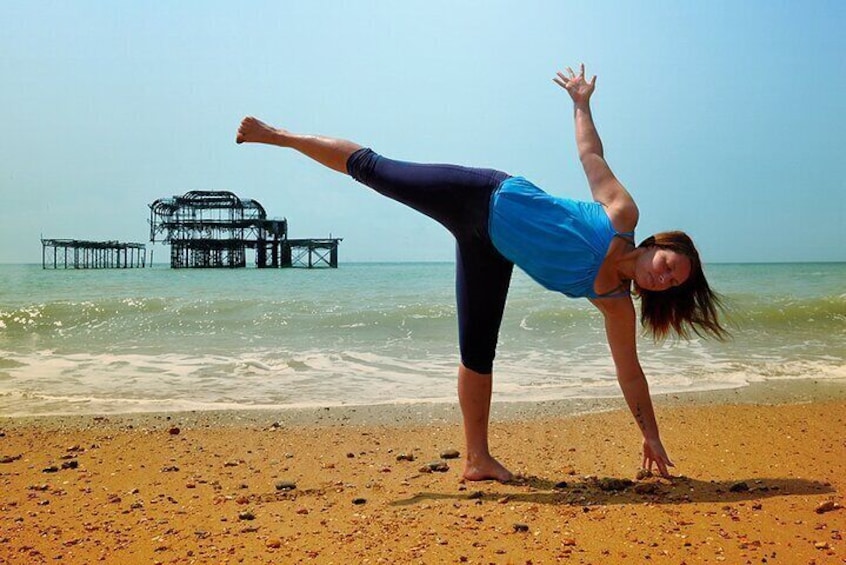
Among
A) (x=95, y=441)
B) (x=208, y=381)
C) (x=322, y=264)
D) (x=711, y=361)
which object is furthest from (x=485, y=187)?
(x=322, y=264)

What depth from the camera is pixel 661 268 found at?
9.06 ft

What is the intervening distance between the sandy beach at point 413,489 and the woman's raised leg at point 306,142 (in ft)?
4.88

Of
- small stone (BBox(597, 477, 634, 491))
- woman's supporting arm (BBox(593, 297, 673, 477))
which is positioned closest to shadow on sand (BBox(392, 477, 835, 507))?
small stone (BBox(597, 477, 634, 491))

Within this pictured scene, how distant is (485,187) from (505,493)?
1298mm

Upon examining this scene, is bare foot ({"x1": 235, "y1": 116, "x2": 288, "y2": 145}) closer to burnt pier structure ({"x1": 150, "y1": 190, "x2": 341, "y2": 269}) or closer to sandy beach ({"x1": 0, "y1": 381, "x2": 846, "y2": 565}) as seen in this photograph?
sandy beach ({"x1": 0, "y1": 381, "x2": 846, "y2": 565})

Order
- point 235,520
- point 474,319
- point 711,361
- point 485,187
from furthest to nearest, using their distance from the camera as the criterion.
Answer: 1. point 711,361
2. point 474,319
3. point 485,187
4. point 235,520

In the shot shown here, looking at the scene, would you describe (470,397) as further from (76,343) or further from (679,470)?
(76,343)

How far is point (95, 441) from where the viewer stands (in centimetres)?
393

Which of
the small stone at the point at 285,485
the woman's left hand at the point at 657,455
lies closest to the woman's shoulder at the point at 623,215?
the woman's left hand at the point at 657,455

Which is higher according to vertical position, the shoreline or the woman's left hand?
the woman's left hand

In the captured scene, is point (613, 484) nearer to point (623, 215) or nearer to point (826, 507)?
point (826, 507)

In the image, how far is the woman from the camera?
278cm

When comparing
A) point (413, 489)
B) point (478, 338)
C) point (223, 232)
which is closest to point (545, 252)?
point (478, 338)

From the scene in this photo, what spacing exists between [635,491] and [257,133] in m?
2.41
